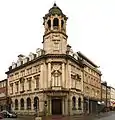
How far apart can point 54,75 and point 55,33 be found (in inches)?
343

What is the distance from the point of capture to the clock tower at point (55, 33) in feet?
219

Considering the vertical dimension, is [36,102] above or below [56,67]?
below

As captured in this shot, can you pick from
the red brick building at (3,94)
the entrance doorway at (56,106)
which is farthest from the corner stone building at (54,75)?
the red brick building at (3,94)

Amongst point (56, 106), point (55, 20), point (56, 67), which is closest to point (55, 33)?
point (55, 20)

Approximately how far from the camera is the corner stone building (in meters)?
64.9

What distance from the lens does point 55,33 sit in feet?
220

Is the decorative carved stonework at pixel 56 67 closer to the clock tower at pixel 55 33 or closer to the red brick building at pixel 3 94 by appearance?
the clock tower at pixel 55 33

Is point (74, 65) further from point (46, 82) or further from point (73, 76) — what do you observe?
point (46, 82)

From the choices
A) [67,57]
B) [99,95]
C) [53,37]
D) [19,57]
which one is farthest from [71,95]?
[99,95]

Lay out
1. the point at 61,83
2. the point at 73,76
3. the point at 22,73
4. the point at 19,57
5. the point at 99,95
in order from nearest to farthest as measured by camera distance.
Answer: the point at 61,83 → the point at 73,76 → the point at 22,73 → the point at 19,57 → the point at 99,95

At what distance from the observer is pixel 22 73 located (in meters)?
77.6

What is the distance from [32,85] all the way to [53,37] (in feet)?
39.3

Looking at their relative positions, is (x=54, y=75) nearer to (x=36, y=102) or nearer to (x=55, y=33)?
(x=36, y=102)

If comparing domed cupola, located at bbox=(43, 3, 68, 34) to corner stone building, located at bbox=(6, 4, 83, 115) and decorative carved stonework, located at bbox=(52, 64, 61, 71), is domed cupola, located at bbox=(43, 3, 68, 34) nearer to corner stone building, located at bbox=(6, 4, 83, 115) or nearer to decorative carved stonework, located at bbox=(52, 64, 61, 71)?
corner stone building, located at bbox=(6, 4, 83, 115)
